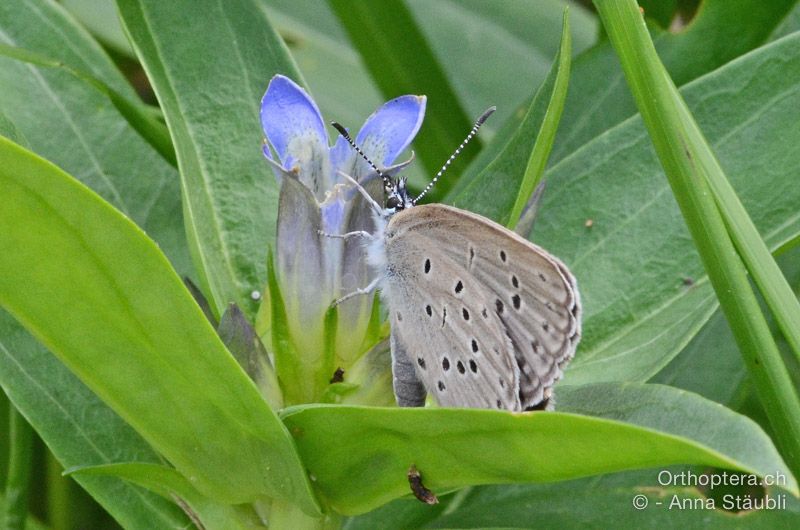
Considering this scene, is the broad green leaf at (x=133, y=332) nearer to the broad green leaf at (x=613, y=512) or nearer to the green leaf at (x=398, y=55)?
the broad green leaf at (x=613, y=512)

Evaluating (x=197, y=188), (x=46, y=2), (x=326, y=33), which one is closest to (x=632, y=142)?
(x=197, y=188)

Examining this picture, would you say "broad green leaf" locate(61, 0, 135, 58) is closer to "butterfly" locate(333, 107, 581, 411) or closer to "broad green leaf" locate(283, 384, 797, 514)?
"butterfly" locate(333, 107, 581, 411)

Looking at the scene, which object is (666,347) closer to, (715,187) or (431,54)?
(715,187)

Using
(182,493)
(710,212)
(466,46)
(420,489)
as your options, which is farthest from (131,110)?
(466,46)

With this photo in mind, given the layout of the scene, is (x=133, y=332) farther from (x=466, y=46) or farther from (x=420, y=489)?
(x=466, y=46)

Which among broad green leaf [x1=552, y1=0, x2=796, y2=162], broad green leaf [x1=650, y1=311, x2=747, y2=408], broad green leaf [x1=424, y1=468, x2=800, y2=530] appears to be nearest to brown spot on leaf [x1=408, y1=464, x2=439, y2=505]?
broad green leaf [x1=424, y1=468, x2=800, y2=530]

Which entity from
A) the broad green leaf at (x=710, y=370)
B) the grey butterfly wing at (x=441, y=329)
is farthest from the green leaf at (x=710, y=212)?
the broad green leaf at (x=710, y=370)
